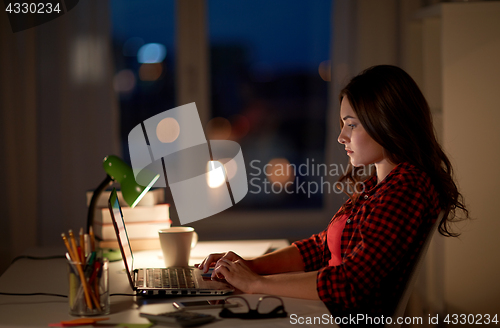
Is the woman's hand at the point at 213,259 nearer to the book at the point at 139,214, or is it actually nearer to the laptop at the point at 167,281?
the laptop at the point at 167,281

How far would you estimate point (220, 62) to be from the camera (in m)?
2.84

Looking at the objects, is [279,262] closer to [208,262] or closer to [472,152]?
[208,262]

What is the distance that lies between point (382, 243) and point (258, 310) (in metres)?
0.33

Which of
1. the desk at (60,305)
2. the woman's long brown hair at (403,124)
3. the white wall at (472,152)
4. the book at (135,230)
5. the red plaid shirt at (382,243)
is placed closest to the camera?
the desk at (60,305)

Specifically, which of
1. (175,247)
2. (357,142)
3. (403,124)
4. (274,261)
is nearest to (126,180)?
(175,247)

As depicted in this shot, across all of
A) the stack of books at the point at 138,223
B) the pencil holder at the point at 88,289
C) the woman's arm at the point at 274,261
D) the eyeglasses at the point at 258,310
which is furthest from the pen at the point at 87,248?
the stack of books at the point at 138,223

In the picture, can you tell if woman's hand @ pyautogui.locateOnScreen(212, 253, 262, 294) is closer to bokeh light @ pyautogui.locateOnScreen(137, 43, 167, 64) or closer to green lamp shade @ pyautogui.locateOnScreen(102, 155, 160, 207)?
green lamp shade @ pyautogui.locateOnScreen(102, 155, 160, 207)

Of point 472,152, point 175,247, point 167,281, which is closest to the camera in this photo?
point 167,281

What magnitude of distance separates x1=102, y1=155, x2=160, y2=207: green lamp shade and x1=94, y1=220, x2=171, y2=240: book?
41 cm

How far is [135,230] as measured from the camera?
1809mm

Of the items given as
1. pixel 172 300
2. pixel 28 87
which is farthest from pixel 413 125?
pixel 28 87

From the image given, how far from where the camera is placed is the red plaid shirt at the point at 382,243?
1135 mm

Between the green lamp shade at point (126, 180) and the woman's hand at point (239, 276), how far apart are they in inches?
12.7

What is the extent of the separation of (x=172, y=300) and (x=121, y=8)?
6.85 ft
